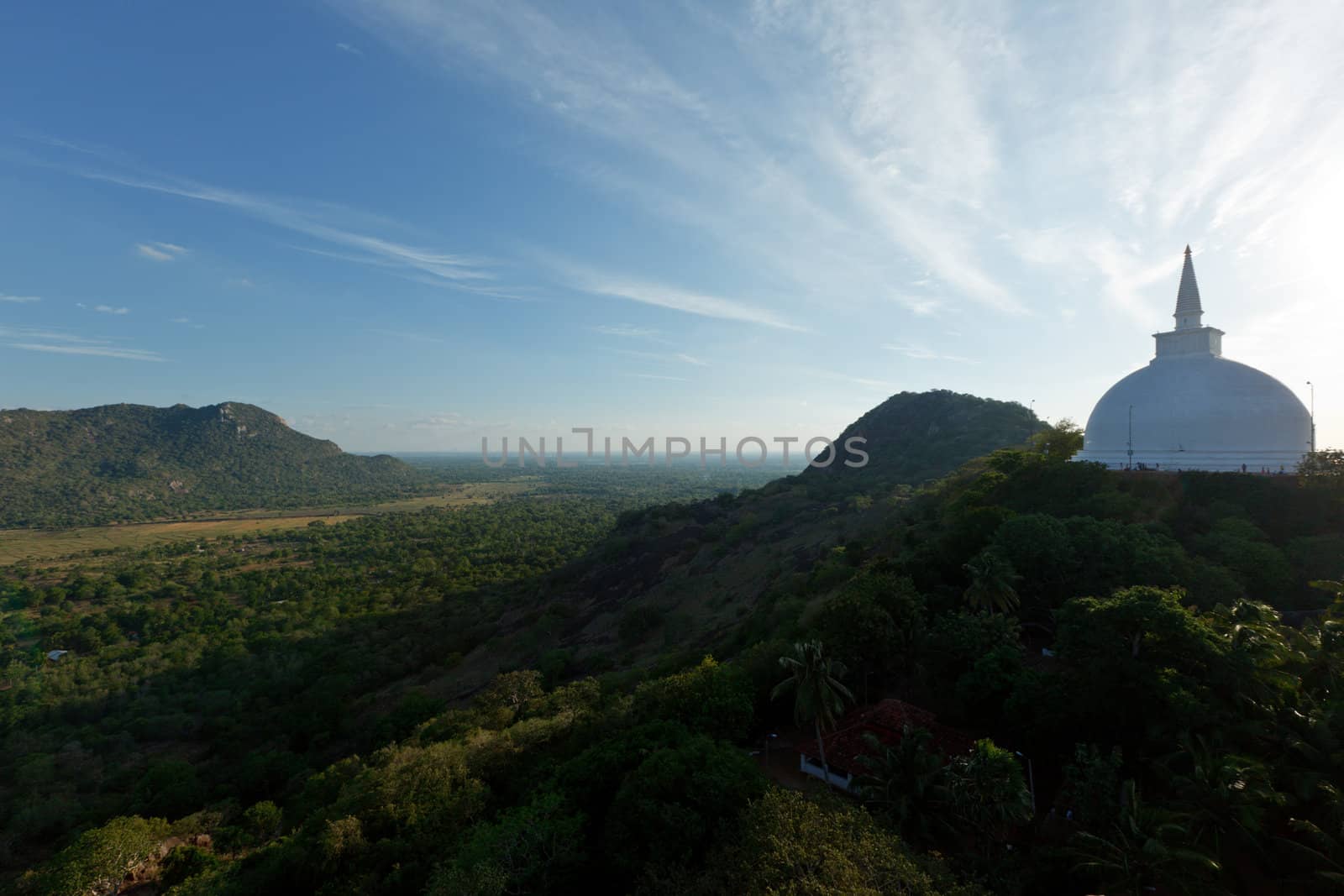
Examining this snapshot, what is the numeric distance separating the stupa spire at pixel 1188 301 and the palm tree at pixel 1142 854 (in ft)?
104

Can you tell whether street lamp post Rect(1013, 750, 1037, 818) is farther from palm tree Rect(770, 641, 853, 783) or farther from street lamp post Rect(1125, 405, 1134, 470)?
street lamp post Rect(1125, 405, 1134, 470)

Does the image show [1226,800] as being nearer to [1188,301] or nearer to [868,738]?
[868,738]

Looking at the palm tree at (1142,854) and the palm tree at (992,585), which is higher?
the palm tree at (992,585)

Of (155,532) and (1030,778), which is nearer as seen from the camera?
(1030,778)

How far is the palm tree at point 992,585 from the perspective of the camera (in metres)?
22.4

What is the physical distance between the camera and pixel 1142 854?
38.4 feet

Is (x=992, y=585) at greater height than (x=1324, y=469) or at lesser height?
lesser

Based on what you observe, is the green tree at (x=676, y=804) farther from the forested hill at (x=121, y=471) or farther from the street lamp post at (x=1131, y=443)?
the forested hill at (x=121, y=471)

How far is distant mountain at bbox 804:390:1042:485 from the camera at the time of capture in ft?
275

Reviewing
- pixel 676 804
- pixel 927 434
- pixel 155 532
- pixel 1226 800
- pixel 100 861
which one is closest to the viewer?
pixel 1226 800

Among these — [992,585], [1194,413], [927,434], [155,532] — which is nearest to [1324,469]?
[1194,413]

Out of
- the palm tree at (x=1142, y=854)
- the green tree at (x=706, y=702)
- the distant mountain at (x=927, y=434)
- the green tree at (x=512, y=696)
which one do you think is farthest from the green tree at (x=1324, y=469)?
the distant mountain at (x=927, y=434)

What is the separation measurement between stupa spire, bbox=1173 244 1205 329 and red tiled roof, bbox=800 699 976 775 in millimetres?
29773

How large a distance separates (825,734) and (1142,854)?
364 inches
